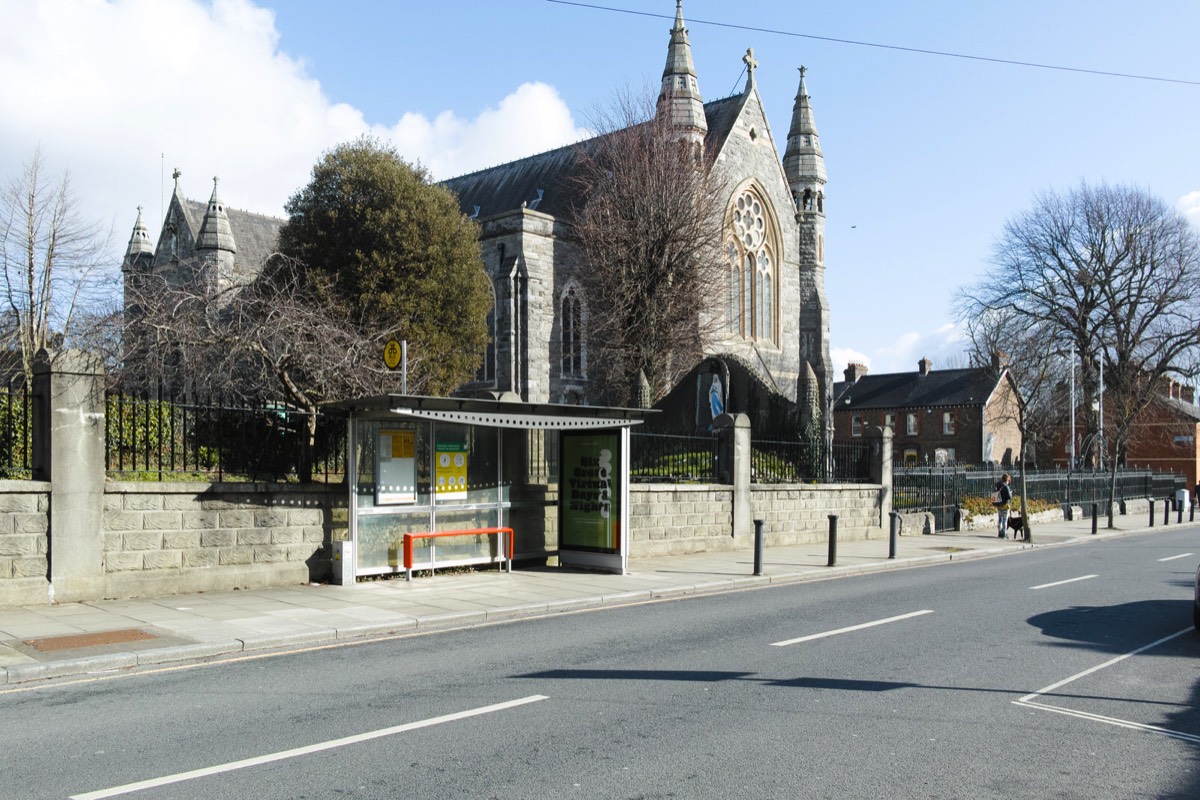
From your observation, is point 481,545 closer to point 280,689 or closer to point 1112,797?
point 280,689

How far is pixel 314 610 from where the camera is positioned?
11.3 meters

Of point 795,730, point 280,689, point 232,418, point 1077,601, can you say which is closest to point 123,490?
point 232,418

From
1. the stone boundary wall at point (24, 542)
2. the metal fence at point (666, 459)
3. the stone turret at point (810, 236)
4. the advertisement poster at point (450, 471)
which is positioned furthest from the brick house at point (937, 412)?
the stone boundary wall at point (24, 542)

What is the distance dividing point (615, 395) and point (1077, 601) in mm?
22889

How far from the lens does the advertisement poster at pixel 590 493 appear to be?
15.6 m

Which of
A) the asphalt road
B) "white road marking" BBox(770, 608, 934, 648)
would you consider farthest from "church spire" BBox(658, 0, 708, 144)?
the asphalt road

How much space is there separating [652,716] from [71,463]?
27.0 feet

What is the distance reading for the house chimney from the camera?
7400 centimetres

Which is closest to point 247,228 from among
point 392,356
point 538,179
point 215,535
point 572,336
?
point 538,179

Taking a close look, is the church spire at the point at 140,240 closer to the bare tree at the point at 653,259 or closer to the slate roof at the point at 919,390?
the bare tree at the point at 653,259

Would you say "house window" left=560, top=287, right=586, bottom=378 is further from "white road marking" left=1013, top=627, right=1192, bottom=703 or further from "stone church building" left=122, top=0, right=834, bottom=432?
"white road marking" left=1013, top=627, right=1192, bottom=703

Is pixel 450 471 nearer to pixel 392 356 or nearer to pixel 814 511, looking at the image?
pixel 392 356

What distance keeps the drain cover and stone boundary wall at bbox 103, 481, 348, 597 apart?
222cm

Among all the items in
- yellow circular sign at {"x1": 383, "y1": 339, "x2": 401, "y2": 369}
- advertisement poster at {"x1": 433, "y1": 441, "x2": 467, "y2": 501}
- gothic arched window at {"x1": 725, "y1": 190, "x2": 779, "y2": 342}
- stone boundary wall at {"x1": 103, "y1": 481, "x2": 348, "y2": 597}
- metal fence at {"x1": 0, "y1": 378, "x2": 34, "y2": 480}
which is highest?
gothic arched window at {"x1": 725, "y1": 190, "x2": 779, "y2": 342}
